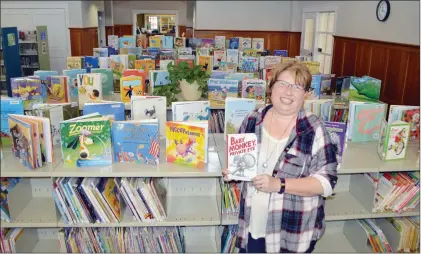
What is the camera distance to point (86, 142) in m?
2.24

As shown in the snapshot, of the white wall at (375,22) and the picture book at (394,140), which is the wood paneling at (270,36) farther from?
the picture book at (394,140)

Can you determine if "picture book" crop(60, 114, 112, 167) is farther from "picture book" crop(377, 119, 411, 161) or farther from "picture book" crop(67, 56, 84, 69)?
"picture book" crop(67, 56, 84, 69)

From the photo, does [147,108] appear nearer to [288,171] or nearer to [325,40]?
[288,171]

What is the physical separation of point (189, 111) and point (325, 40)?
776cm

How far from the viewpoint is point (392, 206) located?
8.13 ft

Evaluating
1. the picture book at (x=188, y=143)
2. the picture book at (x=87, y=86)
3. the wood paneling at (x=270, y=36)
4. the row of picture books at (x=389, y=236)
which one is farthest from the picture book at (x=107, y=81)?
the wood paneling at (x=270, y=36)

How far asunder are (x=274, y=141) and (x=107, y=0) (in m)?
14.4

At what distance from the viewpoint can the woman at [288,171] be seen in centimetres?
169

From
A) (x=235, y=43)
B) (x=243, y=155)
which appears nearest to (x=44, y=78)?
(x=243, y=155)

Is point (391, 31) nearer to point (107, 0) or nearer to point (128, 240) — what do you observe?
point (128, 240)

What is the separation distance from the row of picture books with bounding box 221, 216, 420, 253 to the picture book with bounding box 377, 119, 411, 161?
0.48 meters

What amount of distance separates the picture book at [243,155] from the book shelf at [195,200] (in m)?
0.48

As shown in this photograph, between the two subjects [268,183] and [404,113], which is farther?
[404,113]

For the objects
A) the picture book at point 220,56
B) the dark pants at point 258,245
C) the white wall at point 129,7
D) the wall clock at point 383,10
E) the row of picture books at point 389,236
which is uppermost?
the white wall at point 129,7
